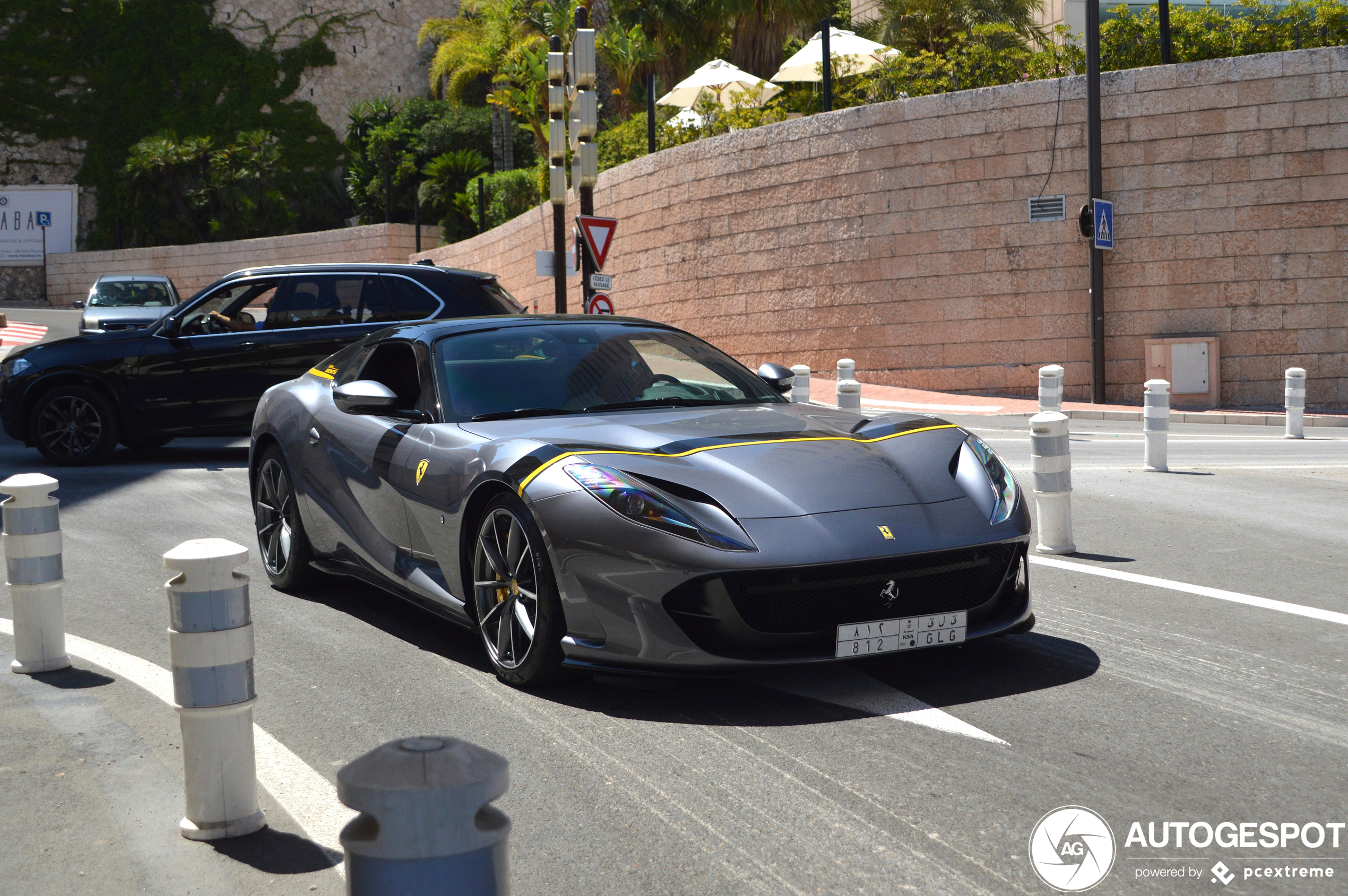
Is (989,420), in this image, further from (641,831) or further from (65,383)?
(641,831)

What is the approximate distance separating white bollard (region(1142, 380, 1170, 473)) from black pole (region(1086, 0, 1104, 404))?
8.18m

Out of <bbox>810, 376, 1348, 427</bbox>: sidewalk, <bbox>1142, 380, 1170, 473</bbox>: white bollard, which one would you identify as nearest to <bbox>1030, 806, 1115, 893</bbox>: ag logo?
<bbox>1142, 380, 1170, 473</bbox>: white bollard

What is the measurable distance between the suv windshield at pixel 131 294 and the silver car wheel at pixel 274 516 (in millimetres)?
20369

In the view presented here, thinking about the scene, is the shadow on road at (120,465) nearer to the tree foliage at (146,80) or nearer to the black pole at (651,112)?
the black pole at (651,112)

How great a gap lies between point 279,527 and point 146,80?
77.4 metres

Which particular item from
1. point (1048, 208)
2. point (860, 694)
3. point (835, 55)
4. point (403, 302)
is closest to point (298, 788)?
point (860, 694)

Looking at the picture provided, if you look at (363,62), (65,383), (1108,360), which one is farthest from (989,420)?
(363,62)

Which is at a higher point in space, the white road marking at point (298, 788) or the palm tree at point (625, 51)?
the palm tree at point (625, 51)

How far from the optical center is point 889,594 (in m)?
4.28

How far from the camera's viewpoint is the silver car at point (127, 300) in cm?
2423

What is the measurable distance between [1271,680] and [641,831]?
7.99 feet

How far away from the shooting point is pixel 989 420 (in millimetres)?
16750

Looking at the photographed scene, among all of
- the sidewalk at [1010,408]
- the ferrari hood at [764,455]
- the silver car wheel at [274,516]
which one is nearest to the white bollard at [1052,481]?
the ferrari hood at [764,455]

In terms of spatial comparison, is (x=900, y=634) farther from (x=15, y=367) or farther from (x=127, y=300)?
(x=127, y=300)
